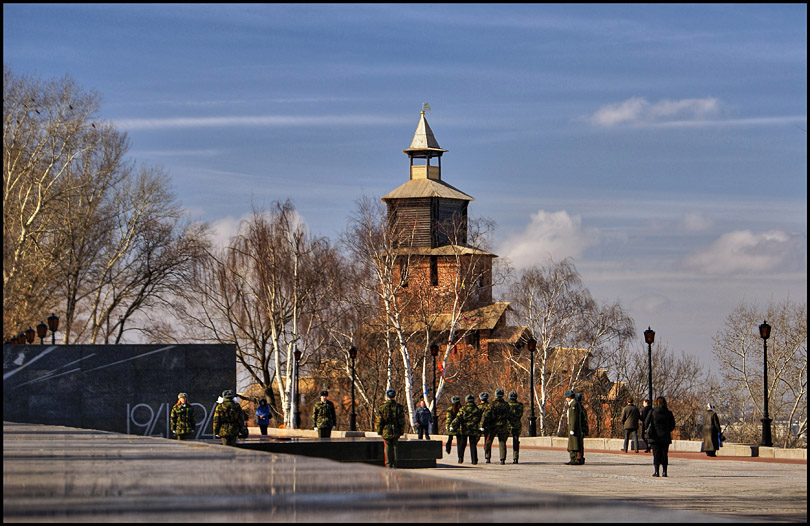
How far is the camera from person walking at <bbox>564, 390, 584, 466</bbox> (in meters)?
23.8

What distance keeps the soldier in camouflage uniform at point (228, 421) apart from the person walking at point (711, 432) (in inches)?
499

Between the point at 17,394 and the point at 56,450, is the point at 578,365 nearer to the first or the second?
the point at 17,394

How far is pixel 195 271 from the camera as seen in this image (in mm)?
60094

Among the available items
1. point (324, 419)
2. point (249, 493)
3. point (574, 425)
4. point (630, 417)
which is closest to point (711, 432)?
point (630, 417)

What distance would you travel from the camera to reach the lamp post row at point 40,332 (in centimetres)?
3947

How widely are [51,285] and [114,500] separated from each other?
45.4 m

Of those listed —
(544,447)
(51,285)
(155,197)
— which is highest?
(155,197)

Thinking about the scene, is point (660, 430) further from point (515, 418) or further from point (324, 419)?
point (324, 419)

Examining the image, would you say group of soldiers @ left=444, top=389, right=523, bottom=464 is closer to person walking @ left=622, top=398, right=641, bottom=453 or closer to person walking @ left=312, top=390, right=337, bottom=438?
person walking @ left=622, top=398, right=641, bottom=453

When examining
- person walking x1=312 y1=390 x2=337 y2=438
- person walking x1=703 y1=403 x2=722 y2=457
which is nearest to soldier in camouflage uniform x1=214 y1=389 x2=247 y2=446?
person walking x1=312 y1=390 x2=337 y2=438

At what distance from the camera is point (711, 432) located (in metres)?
28.8

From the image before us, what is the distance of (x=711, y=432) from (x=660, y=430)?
26.4 ft

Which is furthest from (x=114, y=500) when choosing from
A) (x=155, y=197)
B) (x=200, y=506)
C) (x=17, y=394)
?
(x=155, y=197)

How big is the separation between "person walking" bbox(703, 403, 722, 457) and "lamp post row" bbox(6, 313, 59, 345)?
68.7ft
